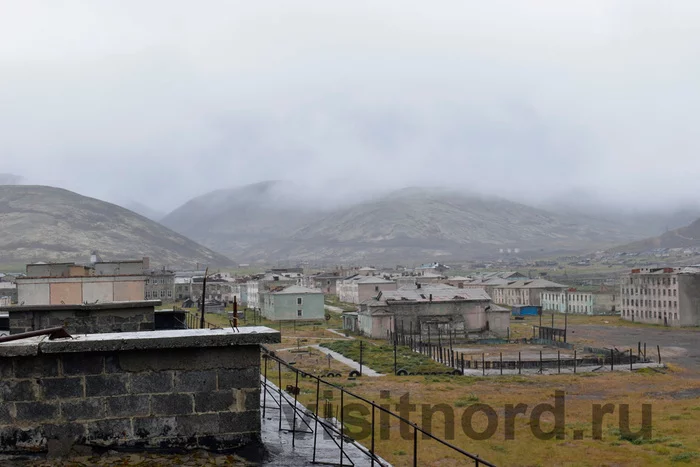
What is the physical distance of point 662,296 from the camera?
4082 inches

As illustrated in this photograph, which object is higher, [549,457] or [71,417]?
[71,417]

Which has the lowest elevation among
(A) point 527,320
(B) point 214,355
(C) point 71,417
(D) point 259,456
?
(A) point 527,320

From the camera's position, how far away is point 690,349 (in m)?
75.6

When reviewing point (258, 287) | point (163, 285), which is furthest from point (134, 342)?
point (163, 285)

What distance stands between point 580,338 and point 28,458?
8596cm

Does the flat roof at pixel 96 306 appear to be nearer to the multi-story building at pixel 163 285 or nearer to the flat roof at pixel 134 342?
the flat roof at pixel 134 342

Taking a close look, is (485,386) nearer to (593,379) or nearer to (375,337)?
(593,379)

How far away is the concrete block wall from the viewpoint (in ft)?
24.9

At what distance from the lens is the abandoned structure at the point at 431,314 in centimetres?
8594

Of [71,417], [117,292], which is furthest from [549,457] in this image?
[71,417]

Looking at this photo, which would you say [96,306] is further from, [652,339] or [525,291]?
[525,291]

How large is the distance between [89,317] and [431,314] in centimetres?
7366

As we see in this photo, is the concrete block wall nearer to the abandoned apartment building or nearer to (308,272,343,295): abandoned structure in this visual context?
the abandoned apartment building

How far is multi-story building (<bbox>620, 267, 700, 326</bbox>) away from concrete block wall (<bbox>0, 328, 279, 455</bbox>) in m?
103
